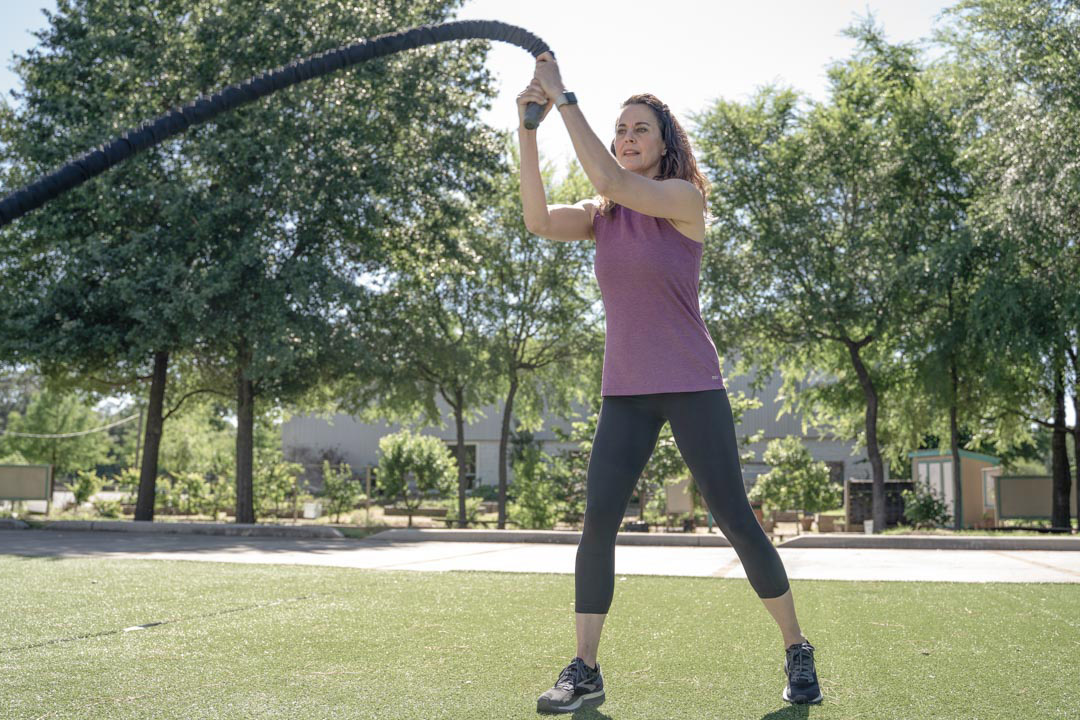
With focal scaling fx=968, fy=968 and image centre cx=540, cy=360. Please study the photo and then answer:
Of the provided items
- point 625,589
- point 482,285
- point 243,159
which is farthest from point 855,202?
point 625,589

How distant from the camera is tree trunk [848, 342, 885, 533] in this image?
20906mm

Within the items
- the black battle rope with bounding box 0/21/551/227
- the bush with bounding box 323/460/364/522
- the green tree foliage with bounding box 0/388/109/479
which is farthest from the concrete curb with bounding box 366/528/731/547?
the green tree foliage with bounding box 0/388/109/479

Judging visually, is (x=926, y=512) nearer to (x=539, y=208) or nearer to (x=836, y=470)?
(x=539, y=208)

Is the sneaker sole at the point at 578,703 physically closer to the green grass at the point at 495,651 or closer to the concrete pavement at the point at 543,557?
the green grass at the point at 495,651

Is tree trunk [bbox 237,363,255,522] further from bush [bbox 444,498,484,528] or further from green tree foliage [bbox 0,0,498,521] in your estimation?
bush [bbox 444,498,484,528]

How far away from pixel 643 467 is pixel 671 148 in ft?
3.69

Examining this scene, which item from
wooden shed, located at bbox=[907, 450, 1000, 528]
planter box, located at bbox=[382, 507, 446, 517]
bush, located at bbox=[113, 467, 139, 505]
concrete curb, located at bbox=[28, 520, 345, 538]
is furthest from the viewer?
bush, located at bbox=[113, 467, 139, 505]

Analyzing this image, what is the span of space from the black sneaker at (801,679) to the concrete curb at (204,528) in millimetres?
13166

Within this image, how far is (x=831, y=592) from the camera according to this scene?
6.53 meters

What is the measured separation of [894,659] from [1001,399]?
1967 centimetres

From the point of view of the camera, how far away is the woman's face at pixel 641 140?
3393 mm

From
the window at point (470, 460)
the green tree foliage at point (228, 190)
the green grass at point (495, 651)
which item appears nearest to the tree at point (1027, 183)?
the green tree foliage at point (228, 190)

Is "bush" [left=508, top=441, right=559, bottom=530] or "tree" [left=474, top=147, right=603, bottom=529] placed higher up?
"tree" [left=474, top=147, right=603, bottom=529]

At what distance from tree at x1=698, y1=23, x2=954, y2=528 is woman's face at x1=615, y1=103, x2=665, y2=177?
17818 mm
